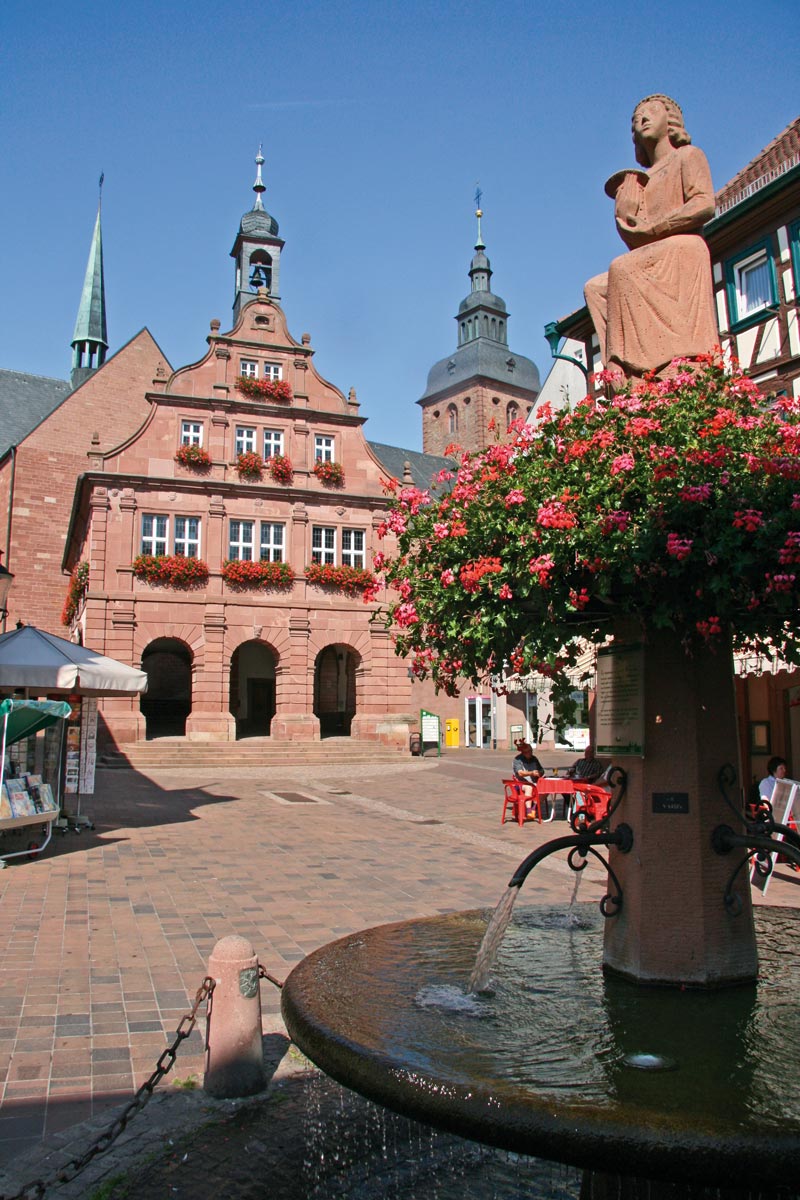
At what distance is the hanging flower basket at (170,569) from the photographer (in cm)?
2856

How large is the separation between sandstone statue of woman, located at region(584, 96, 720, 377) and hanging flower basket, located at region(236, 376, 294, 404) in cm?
2794

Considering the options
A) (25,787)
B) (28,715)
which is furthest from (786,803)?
(28,715)

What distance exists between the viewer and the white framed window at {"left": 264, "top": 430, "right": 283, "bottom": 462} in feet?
103

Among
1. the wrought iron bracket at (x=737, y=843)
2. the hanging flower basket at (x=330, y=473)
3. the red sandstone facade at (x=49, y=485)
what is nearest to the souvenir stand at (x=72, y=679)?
the wrought iron bracket at (x=737, y=843)

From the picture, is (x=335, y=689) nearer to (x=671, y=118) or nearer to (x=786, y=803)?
(x=786, y=803)

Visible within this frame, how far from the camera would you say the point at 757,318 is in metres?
15.6

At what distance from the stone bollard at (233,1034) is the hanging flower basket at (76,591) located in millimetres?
26332

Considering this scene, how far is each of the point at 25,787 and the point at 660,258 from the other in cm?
992

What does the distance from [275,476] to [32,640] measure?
19452 millimetres

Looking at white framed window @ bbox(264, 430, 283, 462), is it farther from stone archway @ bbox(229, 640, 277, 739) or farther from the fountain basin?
the fountain basin

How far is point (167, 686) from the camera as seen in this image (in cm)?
3950

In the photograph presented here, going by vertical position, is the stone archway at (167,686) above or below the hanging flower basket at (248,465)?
below

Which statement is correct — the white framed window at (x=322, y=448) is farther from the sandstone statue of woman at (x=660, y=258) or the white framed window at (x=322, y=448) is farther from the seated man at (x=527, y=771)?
the sandstone statue of woman at (x=660, y=258)

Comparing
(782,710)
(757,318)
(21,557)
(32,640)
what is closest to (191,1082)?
(32,640)
